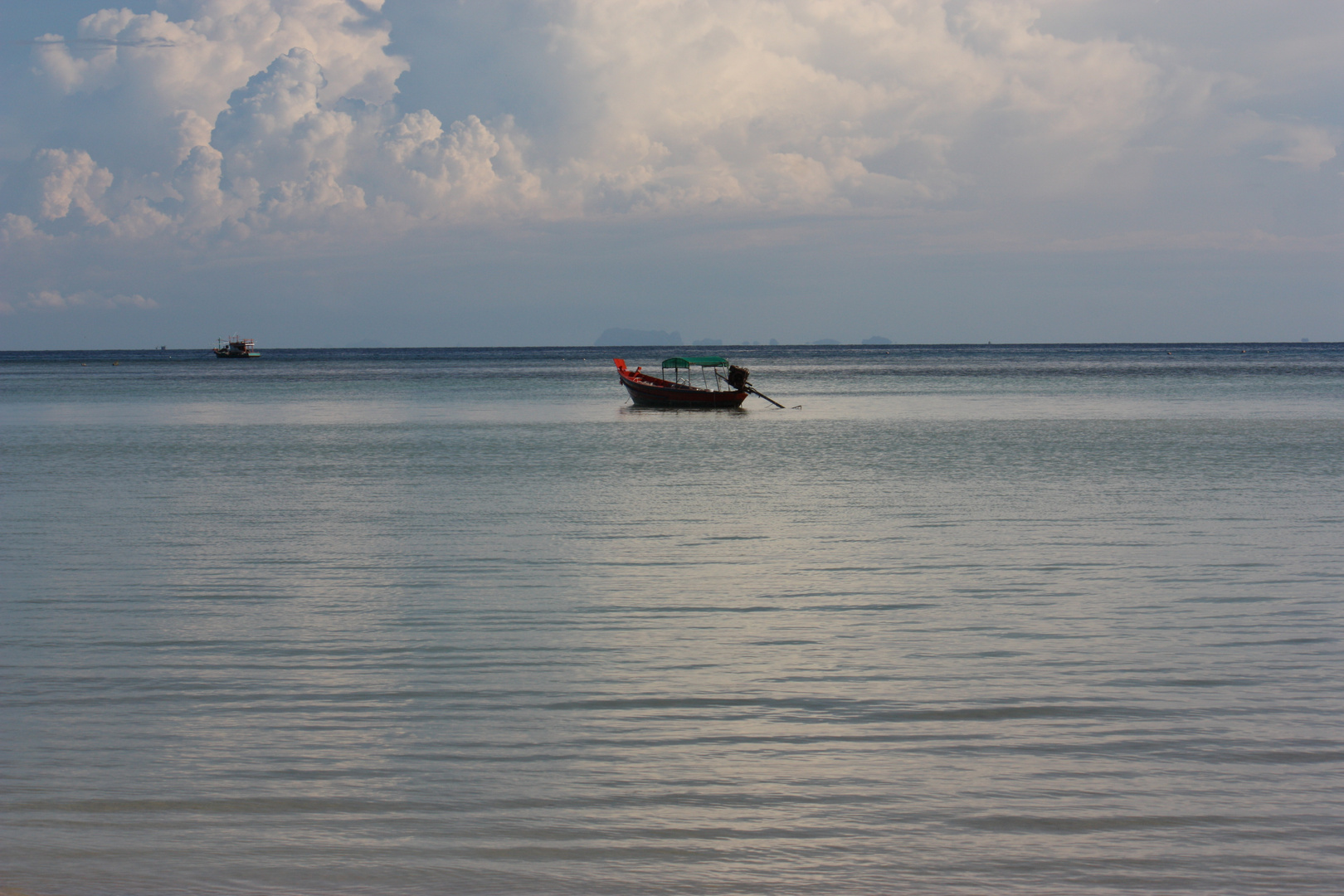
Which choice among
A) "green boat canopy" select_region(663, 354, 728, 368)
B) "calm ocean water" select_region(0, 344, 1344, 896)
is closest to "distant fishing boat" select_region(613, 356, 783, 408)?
"green boat canopy" select_region(663, 354, 728, 368)

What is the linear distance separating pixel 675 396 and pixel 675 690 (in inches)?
1714

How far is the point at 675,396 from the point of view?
5166cm

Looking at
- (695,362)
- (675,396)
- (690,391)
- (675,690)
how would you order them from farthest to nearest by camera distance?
(675,396) < (690,391) < (695,362) < (675,690)

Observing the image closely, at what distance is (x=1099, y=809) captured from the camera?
611cm

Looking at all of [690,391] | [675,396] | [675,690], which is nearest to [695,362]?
[690,391]

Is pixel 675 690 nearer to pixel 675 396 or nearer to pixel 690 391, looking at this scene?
pixel 690 391

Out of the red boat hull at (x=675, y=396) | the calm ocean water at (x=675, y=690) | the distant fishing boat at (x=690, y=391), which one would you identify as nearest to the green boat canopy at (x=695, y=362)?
the distant fishing boat at (x=690, y=391)

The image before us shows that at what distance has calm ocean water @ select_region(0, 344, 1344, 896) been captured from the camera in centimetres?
566

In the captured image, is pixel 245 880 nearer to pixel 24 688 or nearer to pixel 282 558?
pixel 24 688

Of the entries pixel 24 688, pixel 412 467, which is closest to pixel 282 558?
pixel 24 688

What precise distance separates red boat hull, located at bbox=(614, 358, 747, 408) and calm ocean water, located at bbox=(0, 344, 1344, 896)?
28862 millimetres

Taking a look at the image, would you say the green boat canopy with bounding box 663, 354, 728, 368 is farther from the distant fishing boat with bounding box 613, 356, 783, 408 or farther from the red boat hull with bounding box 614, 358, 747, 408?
the red boat hull with bounding box 614, 358, 747, 408

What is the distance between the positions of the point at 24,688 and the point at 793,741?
227 inches

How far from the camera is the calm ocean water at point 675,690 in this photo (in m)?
5.66
